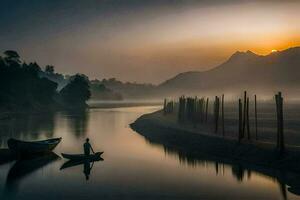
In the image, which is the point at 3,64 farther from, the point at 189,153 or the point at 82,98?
the point at 189,153

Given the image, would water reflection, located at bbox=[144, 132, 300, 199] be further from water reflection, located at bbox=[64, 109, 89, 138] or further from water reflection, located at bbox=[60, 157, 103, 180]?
water reflection, located at bbox=[64, 109, 89, 138]

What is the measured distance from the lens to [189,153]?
39.3 m

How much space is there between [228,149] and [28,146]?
17634 mm

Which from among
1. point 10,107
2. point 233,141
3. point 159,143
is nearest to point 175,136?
point 159,143

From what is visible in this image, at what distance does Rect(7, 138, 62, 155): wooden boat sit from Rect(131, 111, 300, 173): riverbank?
513 inches

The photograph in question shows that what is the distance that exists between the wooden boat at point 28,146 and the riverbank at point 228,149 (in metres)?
13.0

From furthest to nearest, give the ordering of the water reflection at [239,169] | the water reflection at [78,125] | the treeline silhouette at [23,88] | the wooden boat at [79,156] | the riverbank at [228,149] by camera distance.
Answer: the treeline silhouette at [23,88]
the water reflection at [78,125]
the wooden boat at [79,156]
the riverbank at [228,149]
the water reflection at [239,169]

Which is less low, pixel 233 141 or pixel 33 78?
pixel 33 78

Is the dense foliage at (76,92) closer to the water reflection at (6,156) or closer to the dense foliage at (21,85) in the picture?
the dense foliage at (21,85)

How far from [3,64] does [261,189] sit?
114 meters

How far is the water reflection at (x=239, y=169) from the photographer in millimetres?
25688

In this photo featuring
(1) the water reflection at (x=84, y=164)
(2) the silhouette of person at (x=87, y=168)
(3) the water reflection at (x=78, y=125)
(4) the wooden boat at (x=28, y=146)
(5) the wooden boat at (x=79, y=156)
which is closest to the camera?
(2) the silhouette of person at (x=87, y=168)

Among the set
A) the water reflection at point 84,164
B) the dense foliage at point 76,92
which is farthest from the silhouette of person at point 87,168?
the dense foliage at point 76,92

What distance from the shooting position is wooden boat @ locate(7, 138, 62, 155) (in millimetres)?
35219
